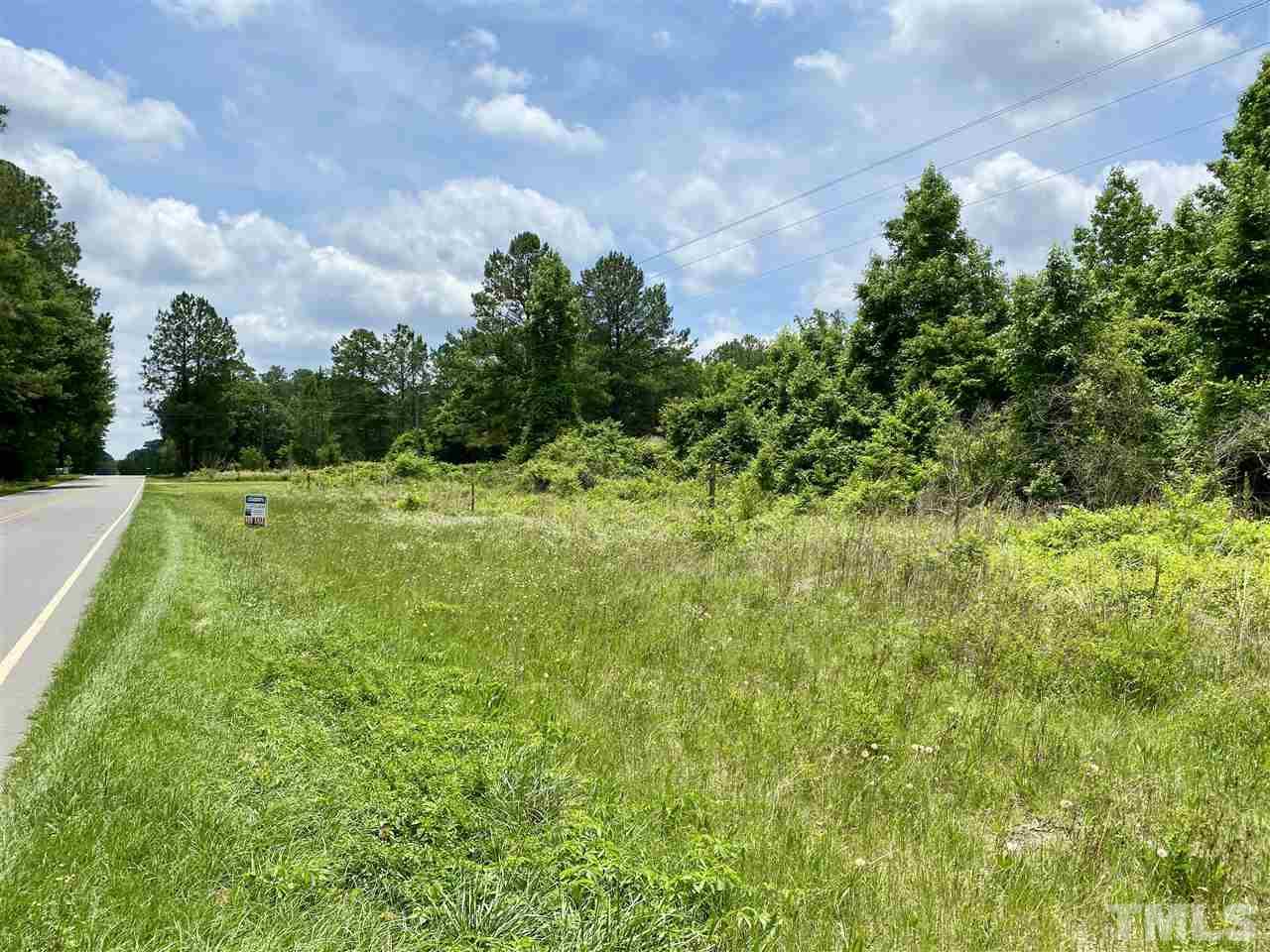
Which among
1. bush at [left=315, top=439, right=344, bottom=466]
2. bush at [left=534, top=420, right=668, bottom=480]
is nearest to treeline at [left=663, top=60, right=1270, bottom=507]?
bush at [left=534, top=420, right=668, bottom=480]

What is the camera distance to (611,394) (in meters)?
60.0

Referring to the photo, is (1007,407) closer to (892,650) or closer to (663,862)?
(892,650)

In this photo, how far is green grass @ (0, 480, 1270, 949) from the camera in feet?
10.5

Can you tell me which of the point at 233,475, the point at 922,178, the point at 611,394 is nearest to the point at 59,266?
the point at 233,475

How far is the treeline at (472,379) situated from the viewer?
48.3m

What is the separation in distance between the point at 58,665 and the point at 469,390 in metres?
52.9

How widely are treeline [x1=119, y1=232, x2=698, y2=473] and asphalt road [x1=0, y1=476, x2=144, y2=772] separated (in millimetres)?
27749

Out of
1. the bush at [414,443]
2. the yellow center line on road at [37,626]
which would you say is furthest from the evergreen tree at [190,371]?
the yellow center line on road at [37,626]

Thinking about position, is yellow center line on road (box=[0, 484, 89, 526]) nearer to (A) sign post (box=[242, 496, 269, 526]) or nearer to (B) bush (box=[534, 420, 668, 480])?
(A) sign post (box=[242, 496, 269, 526])

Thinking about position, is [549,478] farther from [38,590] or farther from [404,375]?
[404,375]

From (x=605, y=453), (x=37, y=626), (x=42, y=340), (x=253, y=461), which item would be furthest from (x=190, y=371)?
(x=37, y=626)

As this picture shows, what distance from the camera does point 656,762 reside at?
4887mm

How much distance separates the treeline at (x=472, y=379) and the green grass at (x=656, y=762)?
128ft

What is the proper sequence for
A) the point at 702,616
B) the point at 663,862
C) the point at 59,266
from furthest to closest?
1. the point at 59,266
2. the point at 702,616
3. the point at 663,862
